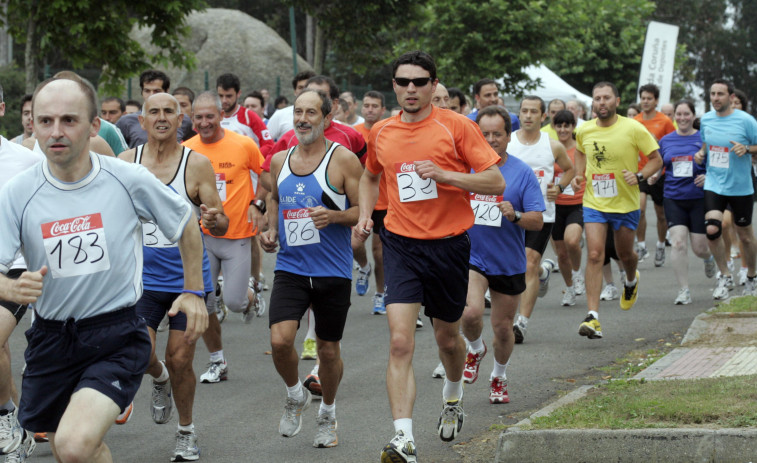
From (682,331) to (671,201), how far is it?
2.82 meters

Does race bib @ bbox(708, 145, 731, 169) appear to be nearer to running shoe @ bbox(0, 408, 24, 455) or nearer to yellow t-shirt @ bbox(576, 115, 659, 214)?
yellow t-shirt @ bbox(576, 115, 659, 214)

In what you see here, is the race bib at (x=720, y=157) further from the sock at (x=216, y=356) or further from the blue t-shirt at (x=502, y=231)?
the sock at (x=216, y=356)

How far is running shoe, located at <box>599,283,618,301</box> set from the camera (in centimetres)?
1305

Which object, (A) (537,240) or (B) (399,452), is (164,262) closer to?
(B) (399,452)

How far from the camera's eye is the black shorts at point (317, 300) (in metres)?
6.81

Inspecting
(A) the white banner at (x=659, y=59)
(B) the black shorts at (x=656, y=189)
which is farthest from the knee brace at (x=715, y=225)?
(A) the white banner at (x=659, y=59)

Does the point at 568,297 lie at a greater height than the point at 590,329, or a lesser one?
lesser

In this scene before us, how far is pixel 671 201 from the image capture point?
13031 millimetres

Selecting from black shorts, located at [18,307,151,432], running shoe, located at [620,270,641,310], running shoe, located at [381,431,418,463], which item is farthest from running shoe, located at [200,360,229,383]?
running shoe, located at [620,270,641,310]

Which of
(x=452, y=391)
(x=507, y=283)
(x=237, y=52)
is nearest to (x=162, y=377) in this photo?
(x=452, y=391)

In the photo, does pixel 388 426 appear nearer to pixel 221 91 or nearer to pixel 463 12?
pixel 221 91

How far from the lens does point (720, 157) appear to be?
1247 cm

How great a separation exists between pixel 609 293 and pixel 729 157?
2016 millimetres

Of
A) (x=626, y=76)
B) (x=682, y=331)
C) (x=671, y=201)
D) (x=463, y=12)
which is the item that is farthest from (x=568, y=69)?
(x=682, y=331)
